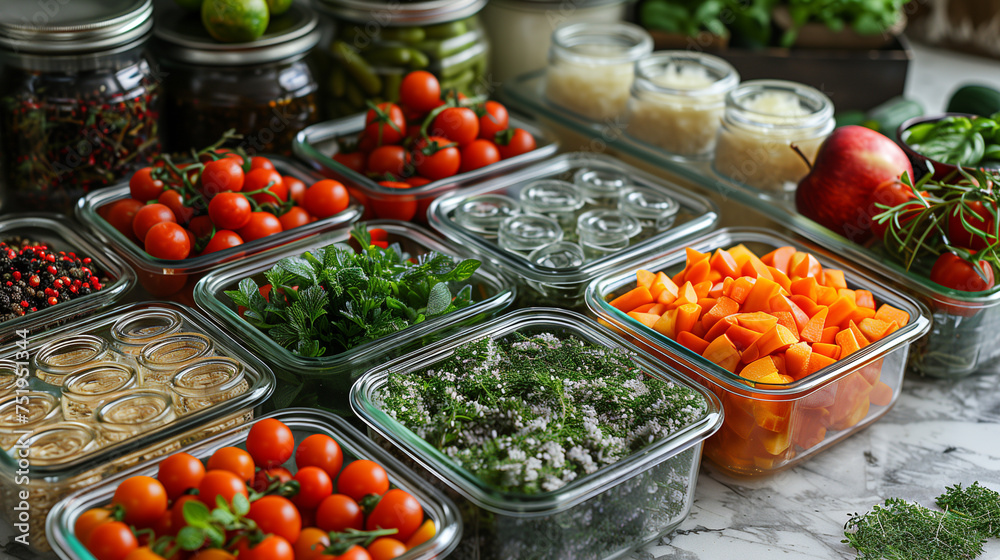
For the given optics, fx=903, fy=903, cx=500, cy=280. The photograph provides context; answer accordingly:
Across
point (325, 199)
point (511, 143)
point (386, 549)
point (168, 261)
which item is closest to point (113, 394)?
point (168, 261)

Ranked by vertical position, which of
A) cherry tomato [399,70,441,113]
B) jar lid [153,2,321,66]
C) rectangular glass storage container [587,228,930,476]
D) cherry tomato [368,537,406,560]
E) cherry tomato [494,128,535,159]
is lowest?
rectangular glass storage container [587,228,930,476]

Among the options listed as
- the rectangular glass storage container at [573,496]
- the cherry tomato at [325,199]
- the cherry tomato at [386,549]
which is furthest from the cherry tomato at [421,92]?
the cherry tomato at [386,549]

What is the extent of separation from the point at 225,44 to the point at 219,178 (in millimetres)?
330

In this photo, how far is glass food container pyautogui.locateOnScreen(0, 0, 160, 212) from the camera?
150cm

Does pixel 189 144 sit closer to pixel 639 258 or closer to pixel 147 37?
pixel 147 37

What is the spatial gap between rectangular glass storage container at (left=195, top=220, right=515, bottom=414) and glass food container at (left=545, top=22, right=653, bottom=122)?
0.62 m

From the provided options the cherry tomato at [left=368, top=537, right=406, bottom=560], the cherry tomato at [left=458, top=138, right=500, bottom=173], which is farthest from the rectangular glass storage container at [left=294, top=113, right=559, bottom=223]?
the cherry tomato at [left=368, top=537, right=406, bottom=560]

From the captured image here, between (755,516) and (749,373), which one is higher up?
(749,373)

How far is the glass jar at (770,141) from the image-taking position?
1.67 m

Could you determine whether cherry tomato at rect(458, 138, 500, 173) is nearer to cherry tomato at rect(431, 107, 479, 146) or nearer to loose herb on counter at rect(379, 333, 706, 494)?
cherry tomato at rect(431, 107, 479, 146)

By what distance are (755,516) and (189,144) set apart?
48.3 inches

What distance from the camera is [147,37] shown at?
162 cm

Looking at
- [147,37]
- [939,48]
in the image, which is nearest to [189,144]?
[147,37]

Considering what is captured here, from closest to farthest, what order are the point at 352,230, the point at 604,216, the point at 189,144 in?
the point at 352,230 < the point at 604,216 < the point at 189,144
